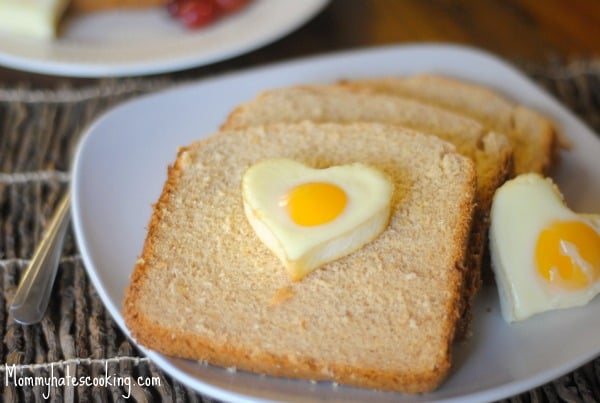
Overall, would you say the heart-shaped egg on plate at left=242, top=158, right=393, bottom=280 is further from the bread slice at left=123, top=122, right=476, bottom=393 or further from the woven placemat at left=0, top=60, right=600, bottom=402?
the woven placemat at left=0, top=60, right=600, bottom=402

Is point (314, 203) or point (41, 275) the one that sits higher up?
point (314, 203)

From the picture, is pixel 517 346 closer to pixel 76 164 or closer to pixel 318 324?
pixel 318 324

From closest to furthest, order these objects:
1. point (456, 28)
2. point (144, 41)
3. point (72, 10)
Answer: point (144, 41) < point (72, 10) < point (456, 28)

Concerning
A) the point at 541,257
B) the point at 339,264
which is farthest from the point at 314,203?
the point at 541,257

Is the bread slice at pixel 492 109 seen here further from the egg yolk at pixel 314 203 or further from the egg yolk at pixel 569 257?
the egg yolk at pixel 314 203

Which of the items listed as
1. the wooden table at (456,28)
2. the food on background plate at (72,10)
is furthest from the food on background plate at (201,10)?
the wooden table at (456,28)

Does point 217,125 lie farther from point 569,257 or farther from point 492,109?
point 569,257

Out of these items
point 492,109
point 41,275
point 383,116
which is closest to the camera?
point 41,275
